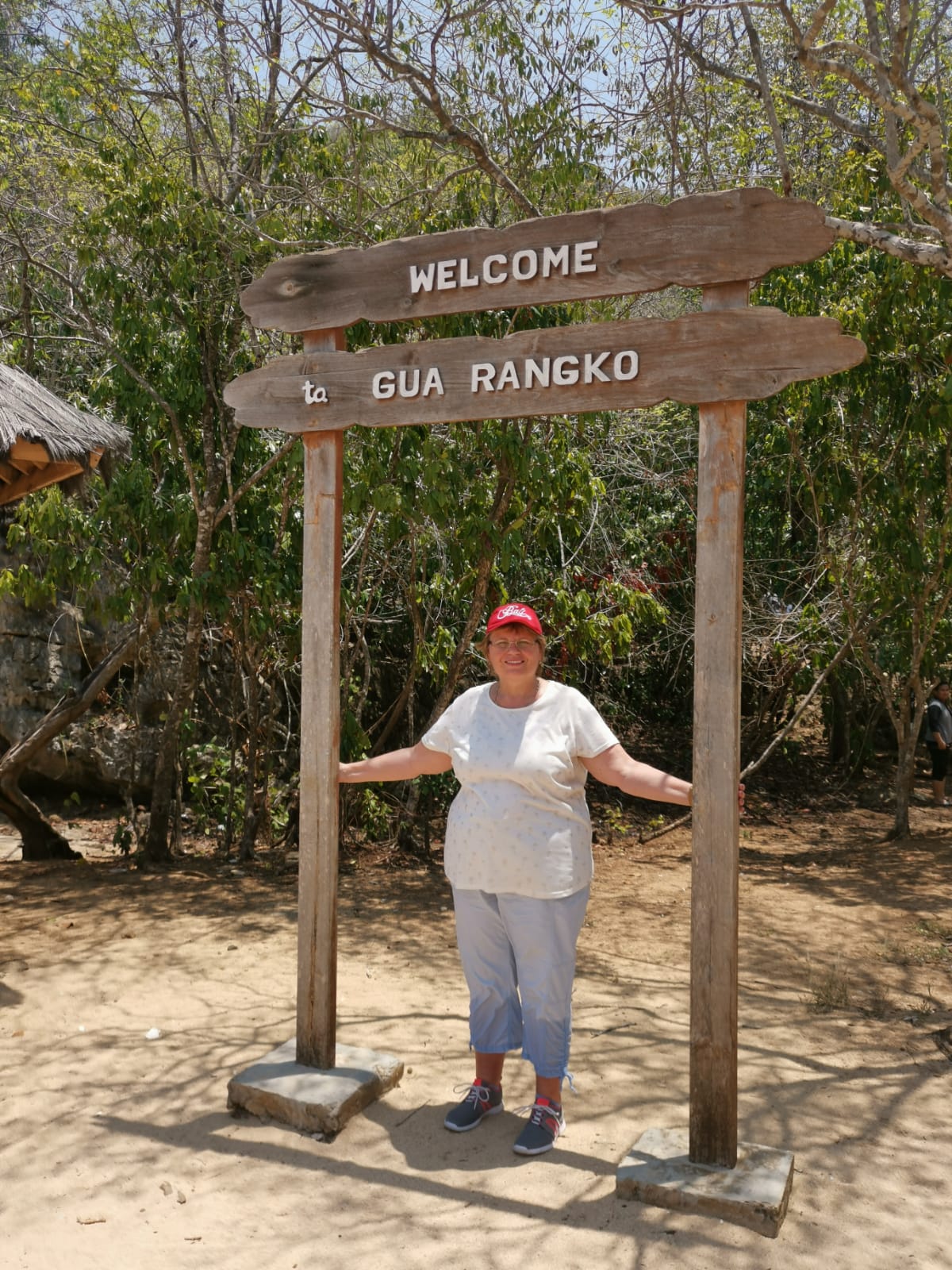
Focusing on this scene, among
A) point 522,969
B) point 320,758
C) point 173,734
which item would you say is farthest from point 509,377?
point 173,734

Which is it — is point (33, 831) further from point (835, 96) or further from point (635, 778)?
point (835, 96)

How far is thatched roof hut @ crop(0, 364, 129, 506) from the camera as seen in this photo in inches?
238

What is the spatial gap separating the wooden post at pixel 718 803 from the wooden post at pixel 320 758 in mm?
1384

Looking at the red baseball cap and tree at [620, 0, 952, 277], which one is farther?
tree at [620, 0, 952, 277]

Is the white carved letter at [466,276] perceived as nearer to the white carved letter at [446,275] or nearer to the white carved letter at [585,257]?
the white carved letter at [446,275]

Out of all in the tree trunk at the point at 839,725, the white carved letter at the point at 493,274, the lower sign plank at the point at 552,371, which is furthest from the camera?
the tree trunk at the point at 839,725

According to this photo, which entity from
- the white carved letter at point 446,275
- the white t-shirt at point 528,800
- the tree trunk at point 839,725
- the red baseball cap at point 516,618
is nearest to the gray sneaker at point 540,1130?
the white t-shirt at point 528,800

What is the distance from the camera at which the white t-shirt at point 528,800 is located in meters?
3.70

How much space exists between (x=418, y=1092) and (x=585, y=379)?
8.67ft

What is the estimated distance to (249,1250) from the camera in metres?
3.18

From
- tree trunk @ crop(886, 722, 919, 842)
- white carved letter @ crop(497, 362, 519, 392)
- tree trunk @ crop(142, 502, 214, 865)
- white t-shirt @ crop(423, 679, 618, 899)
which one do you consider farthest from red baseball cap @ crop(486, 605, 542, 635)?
tree trunk @ crop(886, 722, 919, 842)

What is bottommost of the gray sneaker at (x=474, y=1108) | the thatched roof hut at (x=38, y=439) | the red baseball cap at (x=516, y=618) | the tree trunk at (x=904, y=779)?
the gray sneaker at (x=474, y=1108)

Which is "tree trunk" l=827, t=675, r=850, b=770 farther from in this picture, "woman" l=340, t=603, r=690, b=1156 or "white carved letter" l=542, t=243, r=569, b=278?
"white carved letter" l=542, t=243, r=569, b=278

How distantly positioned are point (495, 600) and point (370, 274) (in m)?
4.64
